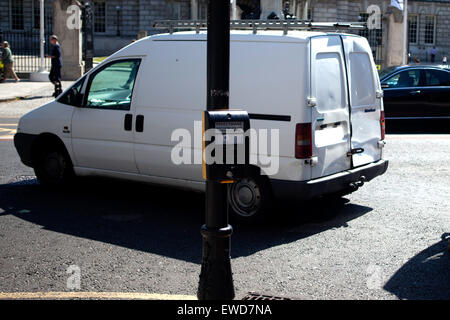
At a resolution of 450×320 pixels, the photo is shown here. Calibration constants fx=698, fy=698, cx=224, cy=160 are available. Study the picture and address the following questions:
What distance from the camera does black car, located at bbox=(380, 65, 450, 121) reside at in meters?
16.1

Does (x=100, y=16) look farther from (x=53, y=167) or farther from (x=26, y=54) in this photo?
(x=53, y=167)

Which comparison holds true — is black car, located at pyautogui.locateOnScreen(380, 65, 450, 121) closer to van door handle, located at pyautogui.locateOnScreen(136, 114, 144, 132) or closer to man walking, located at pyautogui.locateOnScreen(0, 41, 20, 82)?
van door handle, located at pyautogui.locateOnScreen(136, 114, 144, 132)

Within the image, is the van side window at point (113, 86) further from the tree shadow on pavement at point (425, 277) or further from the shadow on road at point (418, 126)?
the shadow on road at point (418, 126)

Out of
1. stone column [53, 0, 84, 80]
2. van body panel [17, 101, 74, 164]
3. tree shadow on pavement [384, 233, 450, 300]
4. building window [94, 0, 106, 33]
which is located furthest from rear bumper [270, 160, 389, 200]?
building window [94, 0, 106, 33]

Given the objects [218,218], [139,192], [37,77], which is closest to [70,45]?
[37,77]

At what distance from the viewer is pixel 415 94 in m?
16.1

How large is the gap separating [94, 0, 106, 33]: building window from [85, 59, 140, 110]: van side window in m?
53.5

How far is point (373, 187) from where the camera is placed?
953 centimetres

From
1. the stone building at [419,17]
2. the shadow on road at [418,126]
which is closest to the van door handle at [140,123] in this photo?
the shadow on road at [418,126]

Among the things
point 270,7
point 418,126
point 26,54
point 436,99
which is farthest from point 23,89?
point 26,54

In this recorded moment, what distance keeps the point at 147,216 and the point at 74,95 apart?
1.94 metres

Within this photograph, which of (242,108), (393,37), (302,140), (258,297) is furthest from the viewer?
(393,37)

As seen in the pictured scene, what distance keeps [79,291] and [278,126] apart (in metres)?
2.74

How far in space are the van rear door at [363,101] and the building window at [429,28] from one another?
63475 millimetres
